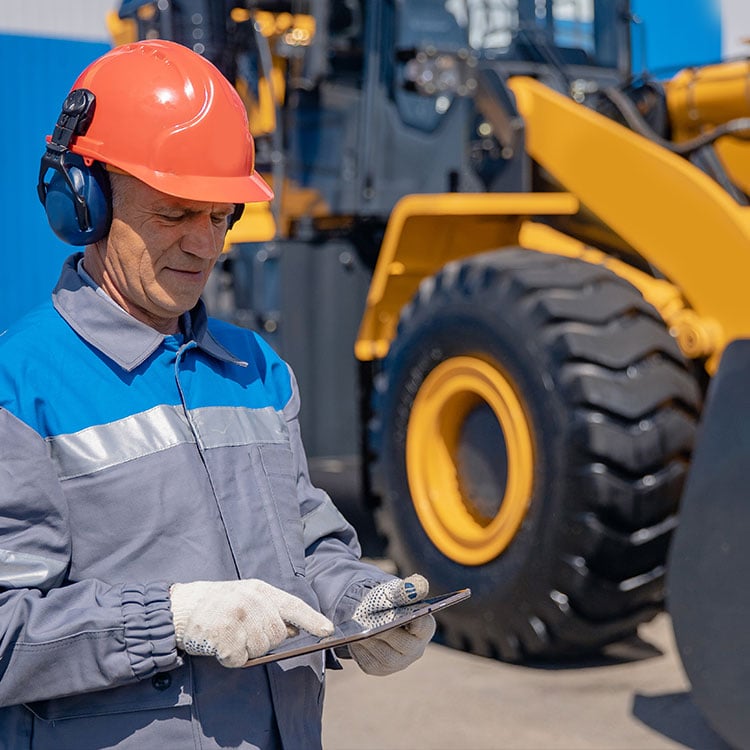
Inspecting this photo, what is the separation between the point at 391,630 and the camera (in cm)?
185

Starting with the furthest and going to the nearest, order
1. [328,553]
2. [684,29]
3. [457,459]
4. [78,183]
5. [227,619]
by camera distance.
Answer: [684,29]
[457,459]
[328,553]
[78,183]
[227,619]

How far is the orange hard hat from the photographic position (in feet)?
5.79

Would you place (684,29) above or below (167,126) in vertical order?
above

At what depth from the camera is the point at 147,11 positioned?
6.15 m

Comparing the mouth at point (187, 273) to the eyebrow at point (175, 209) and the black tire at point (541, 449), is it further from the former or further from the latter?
the black tire at point (541, 449)

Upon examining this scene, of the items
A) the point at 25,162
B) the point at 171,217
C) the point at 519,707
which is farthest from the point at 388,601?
the point at 25,162

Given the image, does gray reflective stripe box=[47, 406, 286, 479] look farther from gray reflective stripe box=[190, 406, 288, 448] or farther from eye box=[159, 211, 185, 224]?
eye box=[159, 211, 185, 224]

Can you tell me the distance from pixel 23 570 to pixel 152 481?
21 centimetres

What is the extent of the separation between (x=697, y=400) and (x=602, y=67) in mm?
2105

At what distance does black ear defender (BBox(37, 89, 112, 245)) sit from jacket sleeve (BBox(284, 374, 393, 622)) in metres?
0.41

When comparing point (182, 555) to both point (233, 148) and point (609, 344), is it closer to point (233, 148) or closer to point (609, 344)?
point (233, 148)

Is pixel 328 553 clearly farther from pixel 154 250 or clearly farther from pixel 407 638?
pixel 154 250

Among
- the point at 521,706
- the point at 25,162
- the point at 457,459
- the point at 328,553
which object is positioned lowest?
the point at 521,706

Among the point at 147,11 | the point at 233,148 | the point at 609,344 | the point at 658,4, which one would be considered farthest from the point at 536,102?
the point at 658,4
